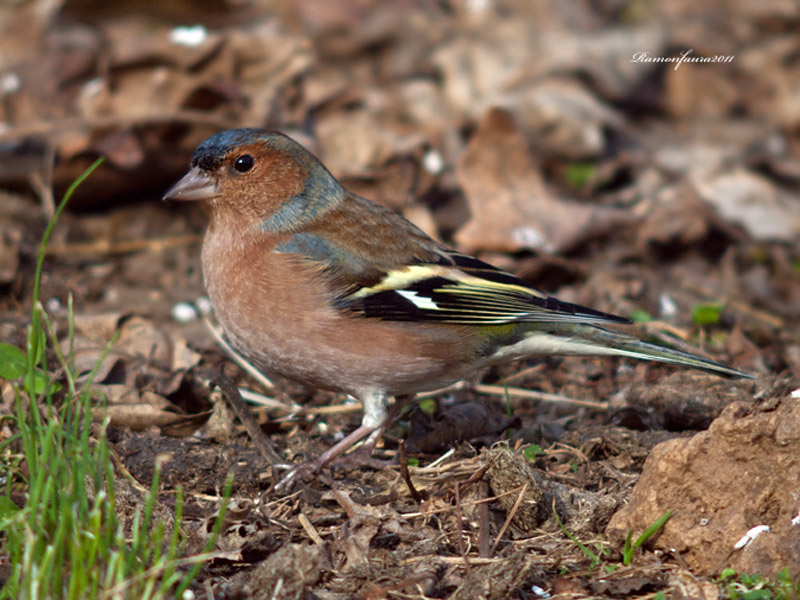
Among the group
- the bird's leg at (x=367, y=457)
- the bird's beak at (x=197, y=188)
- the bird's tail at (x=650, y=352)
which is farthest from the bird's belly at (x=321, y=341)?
the bird's tail at (x=650, y=352)

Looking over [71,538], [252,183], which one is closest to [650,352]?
[252,183]

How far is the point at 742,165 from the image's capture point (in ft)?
25.0

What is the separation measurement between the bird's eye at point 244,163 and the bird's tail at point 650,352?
1.88 m

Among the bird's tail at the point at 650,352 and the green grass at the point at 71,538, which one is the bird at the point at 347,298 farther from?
the green grass at the point at 71,538

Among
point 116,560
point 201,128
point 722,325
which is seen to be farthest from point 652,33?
point 116,560

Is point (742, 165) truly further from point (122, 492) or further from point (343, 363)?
point (122, 492)

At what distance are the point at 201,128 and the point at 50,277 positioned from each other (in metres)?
1.53

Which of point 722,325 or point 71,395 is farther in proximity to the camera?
point 722,325

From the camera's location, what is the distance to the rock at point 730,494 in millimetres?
3066

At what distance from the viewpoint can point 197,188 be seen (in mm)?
4402

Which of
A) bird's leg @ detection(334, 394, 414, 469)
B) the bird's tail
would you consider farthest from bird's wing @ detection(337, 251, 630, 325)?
bird's leg @ detection(334, 394, 414, 469)

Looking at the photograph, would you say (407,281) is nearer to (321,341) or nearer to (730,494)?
(321,341)

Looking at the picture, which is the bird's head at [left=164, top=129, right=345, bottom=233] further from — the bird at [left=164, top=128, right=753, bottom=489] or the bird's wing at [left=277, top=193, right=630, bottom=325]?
Result: the bird's wing at [left=277, top=193, right=630, bottom=325]

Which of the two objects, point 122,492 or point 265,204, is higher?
point 265,204
